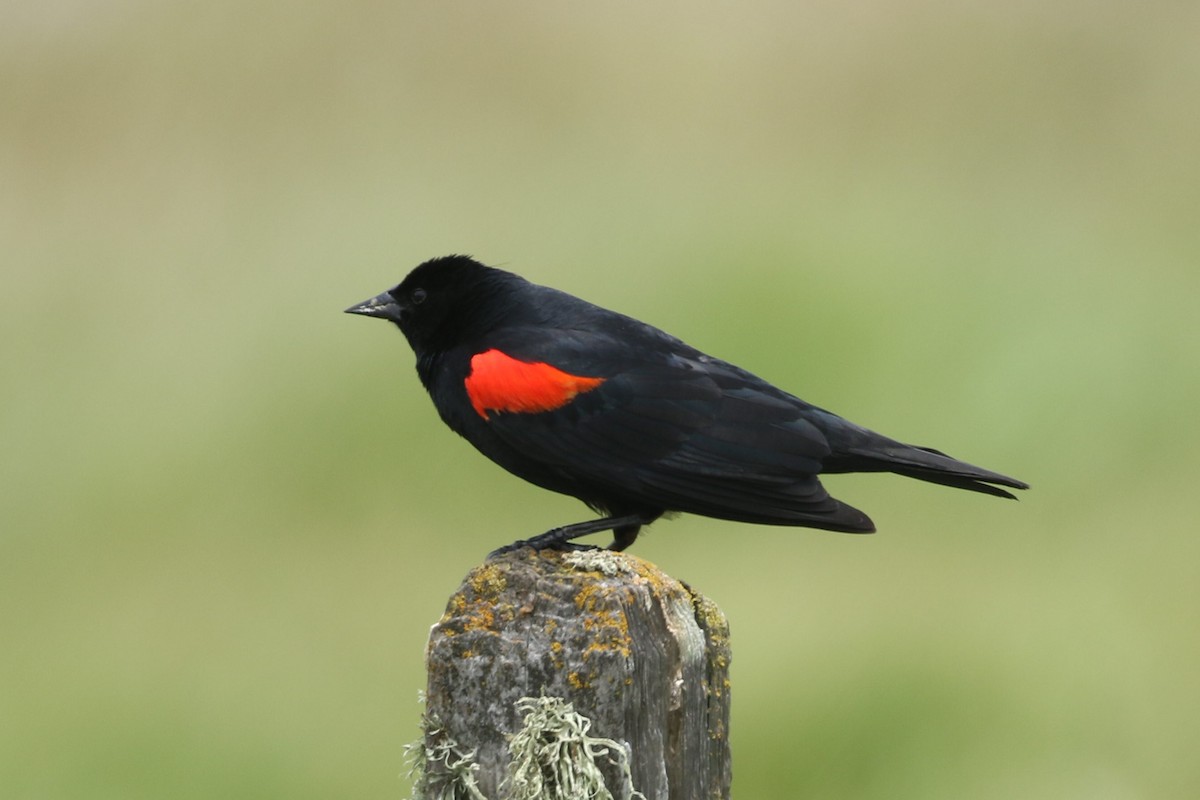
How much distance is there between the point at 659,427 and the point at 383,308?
1.16 m

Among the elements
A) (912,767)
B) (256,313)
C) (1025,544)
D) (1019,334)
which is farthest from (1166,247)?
(256,313)

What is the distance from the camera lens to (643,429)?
4.11 meters

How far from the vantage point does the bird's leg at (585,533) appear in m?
3.32

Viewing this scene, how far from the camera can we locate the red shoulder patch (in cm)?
415

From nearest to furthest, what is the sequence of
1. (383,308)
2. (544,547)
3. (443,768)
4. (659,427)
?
(443,768) < (544,547) < (659,427) < (383,308)

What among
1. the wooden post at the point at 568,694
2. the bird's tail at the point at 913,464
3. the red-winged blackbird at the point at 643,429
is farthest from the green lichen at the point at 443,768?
the bird's tail at the point at 913,464

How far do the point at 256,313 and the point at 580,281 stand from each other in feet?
6.11

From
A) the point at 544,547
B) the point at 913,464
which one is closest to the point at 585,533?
the point at 544,547

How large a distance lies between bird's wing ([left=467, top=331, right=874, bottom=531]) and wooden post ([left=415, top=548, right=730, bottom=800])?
43.5 inches

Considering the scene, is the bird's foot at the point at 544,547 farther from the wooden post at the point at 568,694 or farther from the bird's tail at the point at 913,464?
the bird's tail at the point at 913,464

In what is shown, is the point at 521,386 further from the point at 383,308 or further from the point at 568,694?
the point at 568,694

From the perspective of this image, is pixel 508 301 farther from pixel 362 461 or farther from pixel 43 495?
pixel 43 495

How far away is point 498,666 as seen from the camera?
8.89 feet

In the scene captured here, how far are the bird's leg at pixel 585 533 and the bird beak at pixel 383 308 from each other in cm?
104
